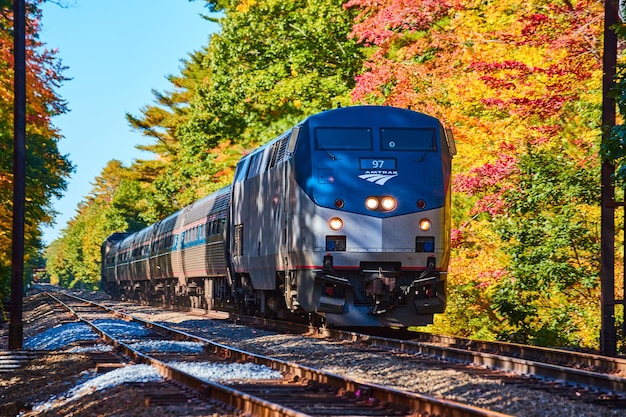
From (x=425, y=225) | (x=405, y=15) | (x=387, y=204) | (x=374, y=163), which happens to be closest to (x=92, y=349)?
(x=387, y=204)

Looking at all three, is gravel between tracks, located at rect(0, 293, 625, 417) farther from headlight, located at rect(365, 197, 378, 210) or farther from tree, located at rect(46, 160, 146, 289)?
tree, located at rect(46, 160, 146, 289)

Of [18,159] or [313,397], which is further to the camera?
[18,159]

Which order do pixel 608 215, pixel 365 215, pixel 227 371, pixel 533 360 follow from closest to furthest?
1. pixel 227 371
2. pixel 533 360
3. pixel 608 215
4. pixel 365 215

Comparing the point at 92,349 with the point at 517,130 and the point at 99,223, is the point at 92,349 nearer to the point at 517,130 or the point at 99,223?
the point at 517,130

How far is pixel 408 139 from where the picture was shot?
1645 cm

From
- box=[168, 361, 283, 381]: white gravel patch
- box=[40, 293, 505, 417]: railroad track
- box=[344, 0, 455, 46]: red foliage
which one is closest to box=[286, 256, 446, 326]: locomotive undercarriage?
box=[168, 361, 283, 381]: white gravel patch

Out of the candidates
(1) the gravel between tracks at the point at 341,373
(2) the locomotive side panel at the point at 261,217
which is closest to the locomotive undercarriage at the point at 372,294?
(1) the gravel between tracks at the point at 341,373

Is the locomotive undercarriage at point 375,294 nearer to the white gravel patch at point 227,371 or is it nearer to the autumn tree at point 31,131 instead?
the white gravel patch at point 227,371

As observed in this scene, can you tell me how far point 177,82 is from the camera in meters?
77.2

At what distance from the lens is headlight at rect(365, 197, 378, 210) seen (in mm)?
15727

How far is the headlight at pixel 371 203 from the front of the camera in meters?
15.7

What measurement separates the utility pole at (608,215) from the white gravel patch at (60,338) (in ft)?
30.6

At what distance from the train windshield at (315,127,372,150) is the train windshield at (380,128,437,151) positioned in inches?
11.3

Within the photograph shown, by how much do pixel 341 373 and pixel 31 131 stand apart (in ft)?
81.3
